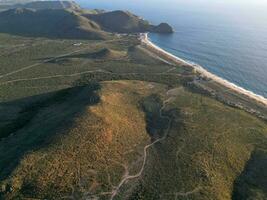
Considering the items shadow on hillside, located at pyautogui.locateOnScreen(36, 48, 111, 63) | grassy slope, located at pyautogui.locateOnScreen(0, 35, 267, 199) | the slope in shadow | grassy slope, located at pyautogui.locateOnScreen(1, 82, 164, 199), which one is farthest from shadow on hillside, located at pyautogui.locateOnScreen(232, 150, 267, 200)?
shadow on hillside, located at pyautogui.locateOnScreen(36, 48, 111, 63)

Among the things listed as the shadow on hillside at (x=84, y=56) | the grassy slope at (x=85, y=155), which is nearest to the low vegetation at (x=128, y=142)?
the grassy slope at (x=85, y=155)

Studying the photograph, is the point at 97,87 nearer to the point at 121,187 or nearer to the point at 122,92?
the point at 122,92

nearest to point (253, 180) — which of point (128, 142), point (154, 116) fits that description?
point (128, 142)

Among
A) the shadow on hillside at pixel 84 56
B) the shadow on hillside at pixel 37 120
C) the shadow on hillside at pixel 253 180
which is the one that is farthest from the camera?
the shadow on hillside at pixel 84 56

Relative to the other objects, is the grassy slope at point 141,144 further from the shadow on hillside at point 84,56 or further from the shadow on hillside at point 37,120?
the shadow on hillside at point 84,56

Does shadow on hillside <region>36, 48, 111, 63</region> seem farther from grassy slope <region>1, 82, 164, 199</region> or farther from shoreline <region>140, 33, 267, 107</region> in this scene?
grassy slope <region>1, 82, 164, 199</region>

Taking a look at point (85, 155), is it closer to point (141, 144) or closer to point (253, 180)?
point (141, 144)
